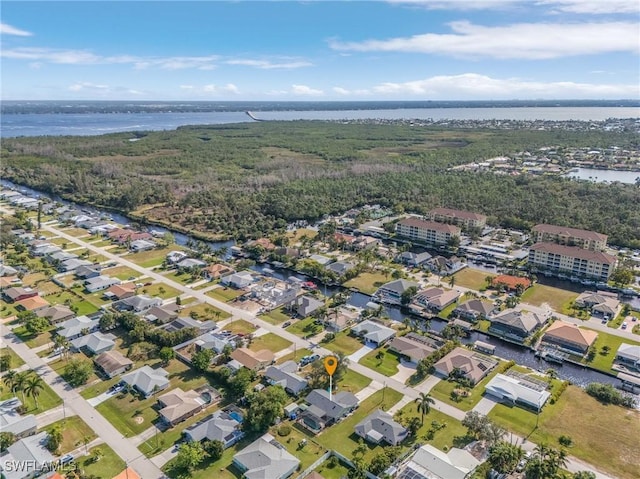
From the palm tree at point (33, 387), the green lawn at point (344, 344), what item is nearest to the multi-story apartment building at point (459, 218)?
the green lawn at point (344, 344)

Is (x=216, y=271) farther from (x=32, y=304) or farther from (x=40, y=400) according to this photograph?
(x=40, y=400)

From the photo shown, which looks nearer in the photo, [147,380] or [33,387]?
[33,387]

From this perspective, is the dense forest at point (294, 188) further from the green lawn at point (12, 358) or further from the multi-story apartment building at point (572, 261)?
the green lawn at point (12, 358)

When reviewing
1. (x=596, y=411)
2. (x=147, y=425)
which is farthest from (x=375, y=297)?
(x=147, y=425)

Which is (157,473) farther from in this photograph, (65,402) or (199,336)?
(199,336)

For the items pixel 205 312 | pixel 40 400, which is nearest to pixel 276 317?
pixel 205 312

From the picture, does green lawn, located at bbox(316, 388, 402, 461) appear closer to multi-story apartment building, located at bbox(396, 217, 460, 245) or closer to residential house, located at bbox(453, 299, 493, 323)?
residential house, located at bbox(453, 299, 493, 323)
